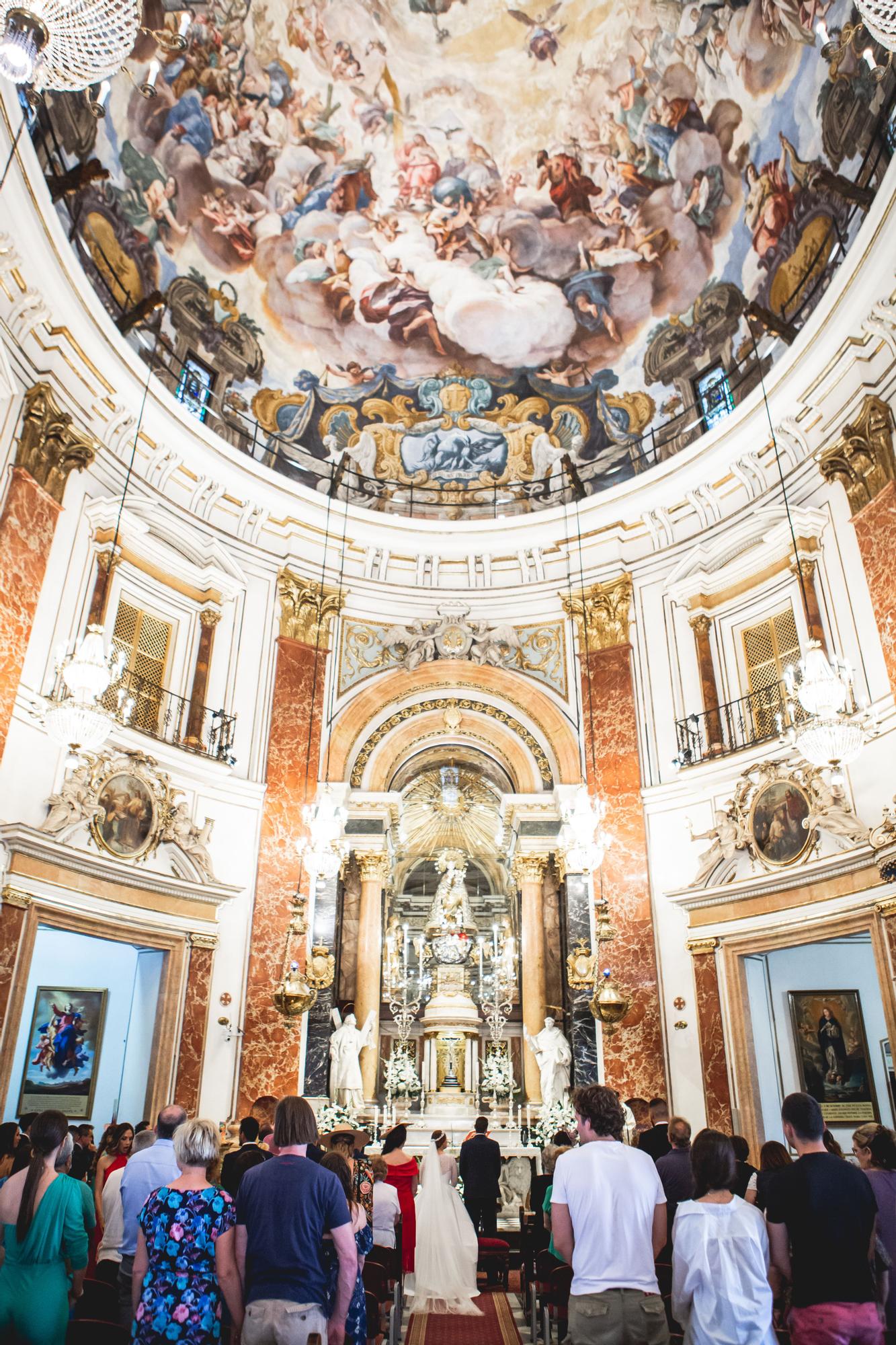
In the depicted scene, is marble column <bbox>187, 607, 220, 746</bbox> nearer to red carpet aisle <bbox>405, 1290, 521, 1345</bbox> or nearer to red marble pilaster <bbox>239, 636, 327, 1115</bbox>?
red marble pilaster <bbox>239, 636, 327, 1115</bbox>

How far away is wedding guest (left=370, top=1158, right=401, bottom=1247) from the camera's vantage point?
6.70m

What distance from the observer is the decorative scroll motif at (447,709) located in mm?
16109

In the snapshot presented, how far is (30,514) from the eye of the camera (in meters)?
12.0

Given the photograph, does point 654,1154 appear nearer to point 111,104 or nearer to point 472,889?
point 111,104

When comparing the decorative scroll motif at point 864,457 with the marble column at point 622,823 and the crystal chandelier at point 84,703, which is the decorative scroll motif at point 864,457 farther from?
the crystal chandelier at point 84,703

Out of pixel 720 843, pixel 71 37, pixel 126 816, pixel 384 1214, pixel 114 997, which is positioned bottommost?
pixel 384 1214

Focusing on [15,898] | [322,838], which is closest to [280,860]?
[322,838]

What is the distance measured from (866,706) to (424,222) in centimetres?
1142

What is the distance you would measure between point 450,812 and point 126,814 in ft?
31.6

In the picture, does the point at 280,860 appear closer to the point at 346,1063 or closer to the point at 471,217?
the point at 346,1063

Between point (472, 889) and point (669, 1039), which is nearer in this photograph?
point (669, 1039)

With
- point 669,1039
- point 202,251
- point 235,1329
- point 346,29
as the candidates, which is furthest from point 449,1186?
point 346,29

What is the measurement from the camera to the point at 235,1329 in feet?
13.0

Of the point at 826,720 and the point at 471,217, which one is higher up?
the point at 471,217
